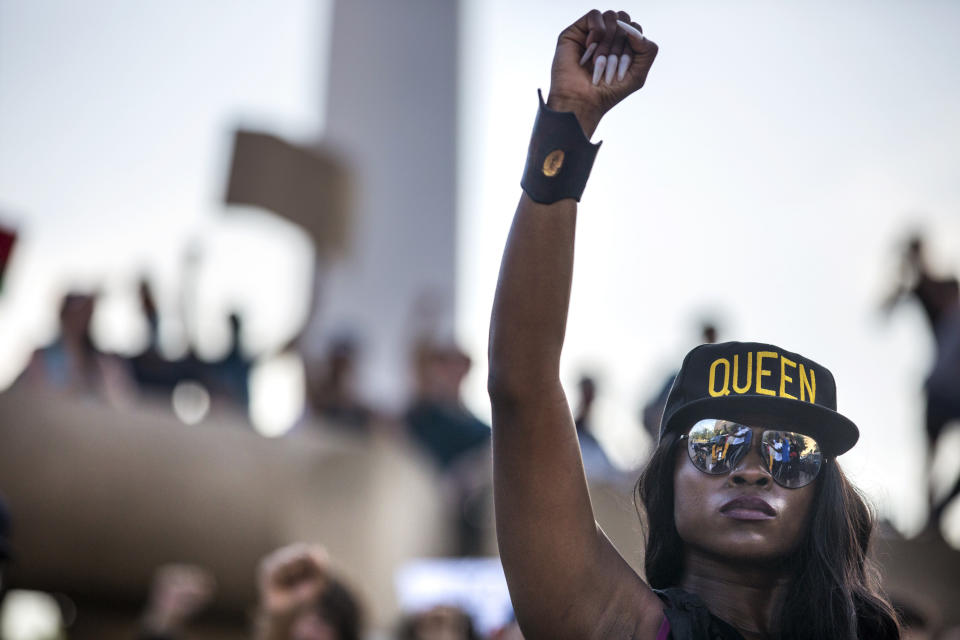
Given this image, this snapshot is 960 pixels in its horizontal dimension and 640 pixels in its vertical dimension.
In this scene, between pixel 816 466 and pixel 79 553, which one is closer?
pixel 816 466

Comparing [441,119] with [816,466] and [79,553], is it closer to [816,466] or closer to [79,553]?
[79,553]

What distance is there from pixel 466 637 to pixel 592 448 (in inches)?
76.3

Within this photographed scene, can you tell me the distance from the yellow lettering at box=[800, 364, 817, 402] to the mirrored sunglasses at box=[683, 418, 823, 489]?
0.21 ft

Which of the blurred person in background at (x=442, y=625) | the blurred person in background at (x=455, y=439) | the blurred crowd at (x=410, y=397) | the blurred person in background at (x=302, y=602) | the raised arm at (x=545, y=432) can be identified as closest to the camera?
the raised arm at (x=545, y=432)

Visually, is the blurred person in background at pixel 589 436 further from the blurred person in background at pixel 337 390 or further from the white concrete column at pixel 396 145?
the white concrete column at pixel 396 145

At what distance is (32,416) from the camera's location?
5.31m

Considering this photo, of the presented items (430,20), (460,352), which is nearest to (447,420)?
(460,352)

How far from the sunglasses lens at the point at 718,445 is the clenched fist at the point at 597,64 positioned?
1.64 ft

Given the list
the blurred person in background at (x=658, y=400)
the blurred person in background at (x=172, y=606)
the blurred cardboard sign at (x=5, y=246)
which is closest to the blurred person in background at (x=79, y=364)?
the blurred person in background at (x=172, y=606)

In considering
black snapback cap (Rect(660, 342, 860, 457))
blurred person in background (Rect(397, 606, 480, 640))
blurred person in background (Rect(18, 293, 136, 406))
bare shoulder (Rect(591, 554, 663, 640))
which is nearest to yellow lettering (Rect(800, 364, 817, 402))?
black snapback cap (Rect(660, 342, 860, 457))

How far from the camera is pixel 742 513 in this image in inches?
65.0

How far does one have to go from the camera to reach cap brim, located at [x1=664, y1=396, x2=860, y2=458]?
1705 millimetres

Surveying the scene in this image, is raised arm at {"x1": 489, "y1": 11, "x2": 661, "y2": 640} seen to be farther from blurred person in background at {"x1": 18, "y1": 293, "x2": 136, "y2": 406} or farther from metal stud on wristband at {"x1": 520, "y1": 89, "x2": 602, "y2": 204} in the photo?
blurred person in background at {"x1": 18, "y1": 293, "x2": 136, "y2": 406}

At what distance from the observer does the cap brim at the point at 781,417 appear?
1705 millimetres
